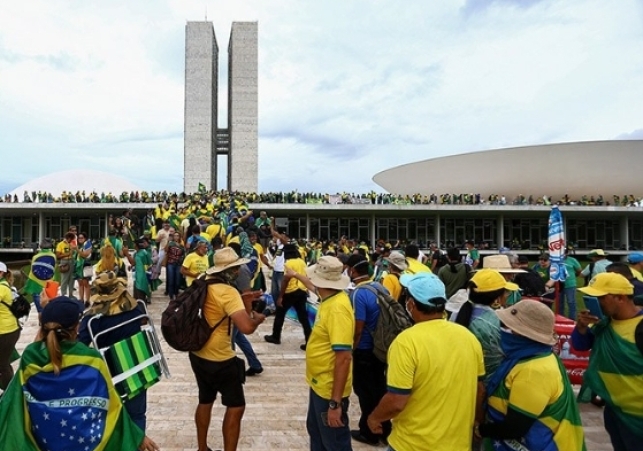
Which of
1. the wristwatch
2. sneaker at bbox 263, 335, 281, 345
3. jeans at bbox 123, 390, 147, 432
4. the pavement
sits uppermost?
the wristwatch

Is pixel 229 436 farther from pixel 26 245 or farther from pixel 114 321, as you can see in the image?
pixel 26 245

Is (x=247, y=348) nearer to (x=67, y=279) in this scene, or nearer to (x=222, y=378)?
(x=222, y=378)

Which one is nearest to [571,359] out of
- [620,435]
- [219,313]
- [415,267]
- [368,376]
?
[415,267]

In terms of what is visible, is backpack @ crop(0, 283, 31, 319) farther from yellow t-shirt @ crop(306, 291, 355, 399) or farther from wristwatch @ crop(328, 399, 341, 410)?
wristwatch @ crop(328, 399, 341, 410)

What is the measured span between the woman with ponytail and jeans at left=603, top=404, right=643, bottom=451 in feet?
2.70

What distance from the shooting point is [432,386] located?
2.02 meters

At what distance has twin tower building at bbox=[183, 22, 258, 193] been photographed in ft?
153

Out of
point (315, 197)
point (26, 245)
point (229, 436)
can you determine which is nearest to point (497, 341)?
point (229, 436)

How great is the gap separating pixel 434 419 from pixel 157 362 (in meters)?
1.82

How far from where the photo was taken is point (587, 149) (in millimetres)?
44969

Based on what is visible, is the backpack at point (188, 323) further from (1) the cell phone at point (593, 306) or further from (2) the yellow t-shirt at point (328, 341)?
(1) the cell phone at point (593, 306)

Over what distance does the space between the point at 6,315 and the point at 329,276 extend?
3.06 meters

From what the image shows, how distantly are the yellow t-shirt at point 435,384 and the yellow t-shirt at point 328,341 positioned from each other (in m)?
0.60

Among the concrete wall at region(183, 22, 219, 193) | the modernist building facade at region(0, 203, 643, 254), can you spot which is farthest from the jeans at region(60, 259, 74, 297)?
the concrete wall at region(183, 22, 219, 193)
